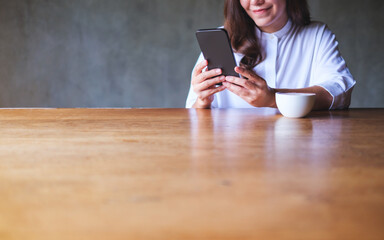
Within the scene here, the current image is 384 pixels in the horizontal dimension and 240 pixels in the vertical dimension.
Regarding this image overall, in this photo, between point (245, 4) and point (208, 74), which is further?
point (245, 4)

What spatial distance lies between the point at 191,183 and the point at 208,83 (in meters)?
0.93

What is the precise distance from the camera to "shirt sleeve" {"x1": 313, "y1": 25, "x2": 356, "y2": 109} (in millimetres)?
1431

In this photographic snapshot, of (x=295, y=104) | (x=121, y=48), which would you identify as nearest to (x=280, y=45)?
(x=295, y=104)

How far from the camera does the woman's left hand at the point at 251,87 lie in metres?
1.30

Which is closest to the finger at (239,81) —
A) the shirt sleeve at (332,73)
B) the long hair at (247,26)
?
the shirt sleeve at (332,73)

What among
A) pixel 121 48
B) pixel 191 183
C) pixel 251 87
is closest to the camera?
pixel 191 183

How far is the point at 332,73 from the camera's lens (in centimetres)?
163

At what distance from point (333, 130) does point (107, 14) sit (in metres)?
3.44

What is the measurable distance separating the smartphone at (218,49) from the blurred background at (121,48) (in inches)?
102

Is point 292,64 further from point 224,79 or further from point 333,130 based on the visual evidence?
point 333,130

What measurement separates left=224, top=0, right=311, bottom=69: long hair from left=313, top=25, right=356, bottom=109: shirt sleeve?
15cm

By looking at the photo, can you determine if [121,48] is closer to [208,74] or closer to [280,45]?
[280,45]

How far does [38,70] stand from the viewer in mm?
3975

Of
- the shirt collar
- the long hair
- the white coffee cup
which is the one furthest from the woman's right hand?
the shirt collar
